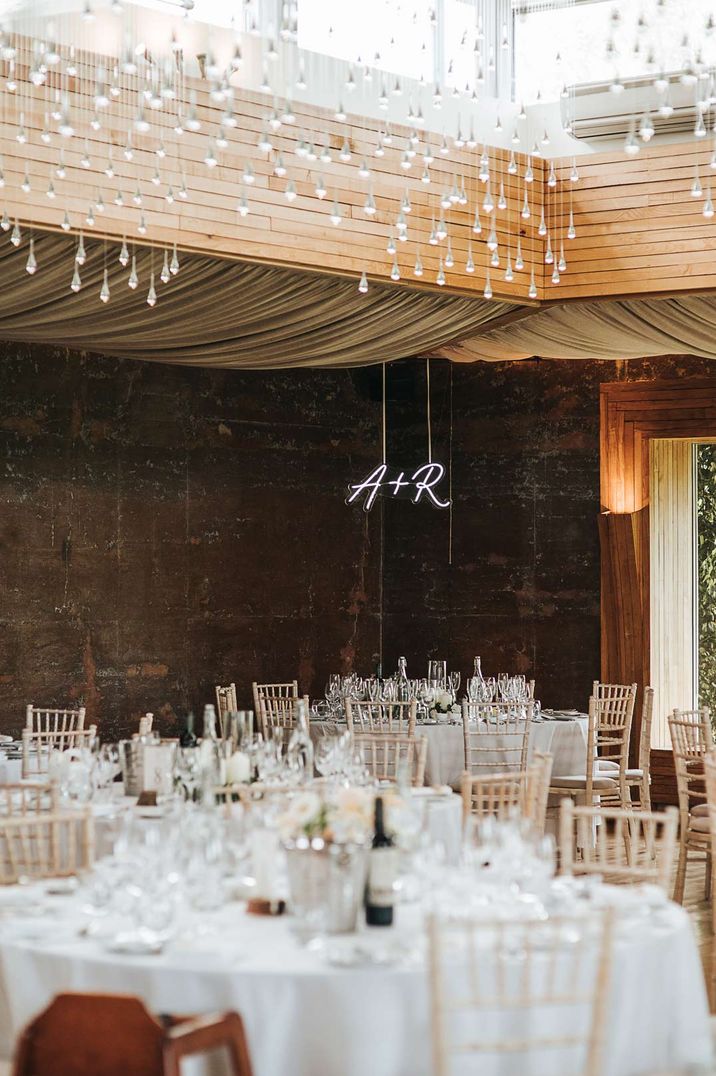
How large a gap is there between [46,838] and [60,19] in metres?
4.21

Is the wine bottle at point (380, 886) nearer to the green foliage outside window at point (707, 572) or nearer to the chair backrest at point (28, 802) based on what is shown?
the chair backrest at point (28, 802)

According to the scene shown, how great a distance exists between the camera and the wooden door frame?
12234mm

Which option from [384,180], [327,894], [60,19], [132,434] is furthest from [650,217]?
[327,894]

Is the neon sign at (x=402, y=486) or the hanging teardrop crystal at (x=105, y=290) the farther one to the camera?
the neon sign at (x=402, y=486)

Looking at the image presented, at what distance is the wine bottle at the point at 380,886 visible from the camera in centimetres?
416

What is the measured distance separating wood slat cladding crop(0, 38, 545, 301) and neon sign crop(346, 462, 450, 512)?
416 cm

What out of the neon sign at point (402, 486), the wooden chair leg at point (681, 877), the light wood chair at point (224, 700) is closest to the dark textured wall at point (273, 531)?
the neon sign at point (402, 486)

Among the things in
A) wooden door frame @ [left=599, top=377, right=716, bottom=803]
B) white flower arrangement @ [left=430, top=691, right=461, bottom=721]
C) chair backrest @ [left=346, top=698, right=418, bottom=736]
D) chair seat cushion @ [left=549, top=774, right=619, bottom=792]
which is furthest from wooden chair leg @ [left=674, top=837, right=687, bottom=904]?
wooden door frame @ [left=599, top=377, right=716, bottom=803]

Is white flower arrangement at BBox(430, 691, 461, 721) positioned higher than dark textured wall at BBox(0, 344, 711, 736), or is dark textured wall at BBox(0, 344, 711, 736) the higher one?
dark textured wall at BBox(0, 344, 711, 736)

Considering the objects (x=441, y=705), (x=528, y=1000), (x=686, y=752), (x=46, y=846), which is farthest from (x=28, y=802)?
(x=441, y=705)

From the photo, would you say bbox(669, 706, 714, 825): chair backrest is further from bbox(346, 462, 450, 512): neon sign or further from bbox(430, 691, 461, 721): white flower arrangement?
bbox(346, 462, 450, 512): neon sign

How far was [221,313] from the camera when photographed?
9016 mm

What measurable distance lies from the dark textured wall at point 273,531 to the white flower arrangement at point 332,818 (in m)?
6.90

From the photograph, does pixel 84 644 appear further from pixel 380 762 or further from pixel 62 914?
pixel 62 914
